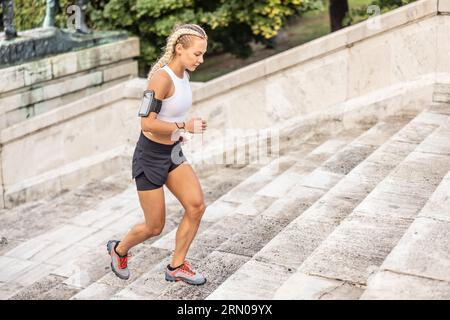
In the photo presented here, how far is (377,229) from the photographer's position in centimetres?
521

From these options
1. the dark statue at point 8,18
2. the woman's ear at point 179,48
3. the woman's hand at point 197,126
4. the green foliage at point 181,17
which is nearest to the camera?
the woman's hand at point 197,126

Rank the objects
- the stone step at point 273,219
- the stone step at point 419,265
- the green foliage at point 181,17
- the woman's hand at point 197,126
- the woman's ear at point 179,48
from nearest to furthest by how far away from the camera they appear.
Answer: the stone step at point 419,265
the woman's hand at point 197,126
the woman's ear at point 179,48
the stone step at point 273,219
the green foliage at point 181,17

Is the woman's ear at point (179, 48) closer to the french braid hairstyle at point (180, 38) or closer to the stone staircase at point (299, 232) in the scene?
the french braid hairstyle at point (180, 38)

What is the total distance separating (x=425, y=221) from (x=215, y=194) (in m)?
3.59

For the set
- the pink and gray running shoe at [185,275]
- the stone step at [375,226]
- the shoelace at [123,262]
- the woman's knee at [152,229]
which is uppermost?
the woman's knee at [152,229]

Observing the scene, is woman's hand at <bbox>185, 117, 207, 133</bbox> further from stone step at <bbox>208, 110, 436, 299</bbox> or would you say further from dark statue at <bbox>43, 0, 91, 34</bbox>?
dark statue at <bbox>43, 0, 91, 34</bbox>

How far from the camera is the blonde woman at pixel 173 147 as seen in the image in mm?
4703

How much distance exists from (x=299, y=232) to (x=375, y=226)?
592 mm

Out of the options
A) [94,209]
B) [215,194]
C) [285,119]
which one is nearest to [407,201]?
[215,194]

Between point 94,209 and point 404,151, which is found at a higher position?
point 404,151

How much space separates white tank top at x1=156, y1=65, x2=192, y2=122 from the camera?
4.74m

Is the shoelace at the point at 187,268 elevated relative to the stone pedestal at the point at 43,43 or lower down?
lower down

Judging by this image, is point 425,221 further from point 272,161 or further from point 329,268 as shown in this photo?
point 272,161

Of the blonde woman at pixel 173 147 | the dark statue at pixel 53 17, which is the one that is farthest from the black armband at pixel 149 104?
the dark statue at pixel 53 17
